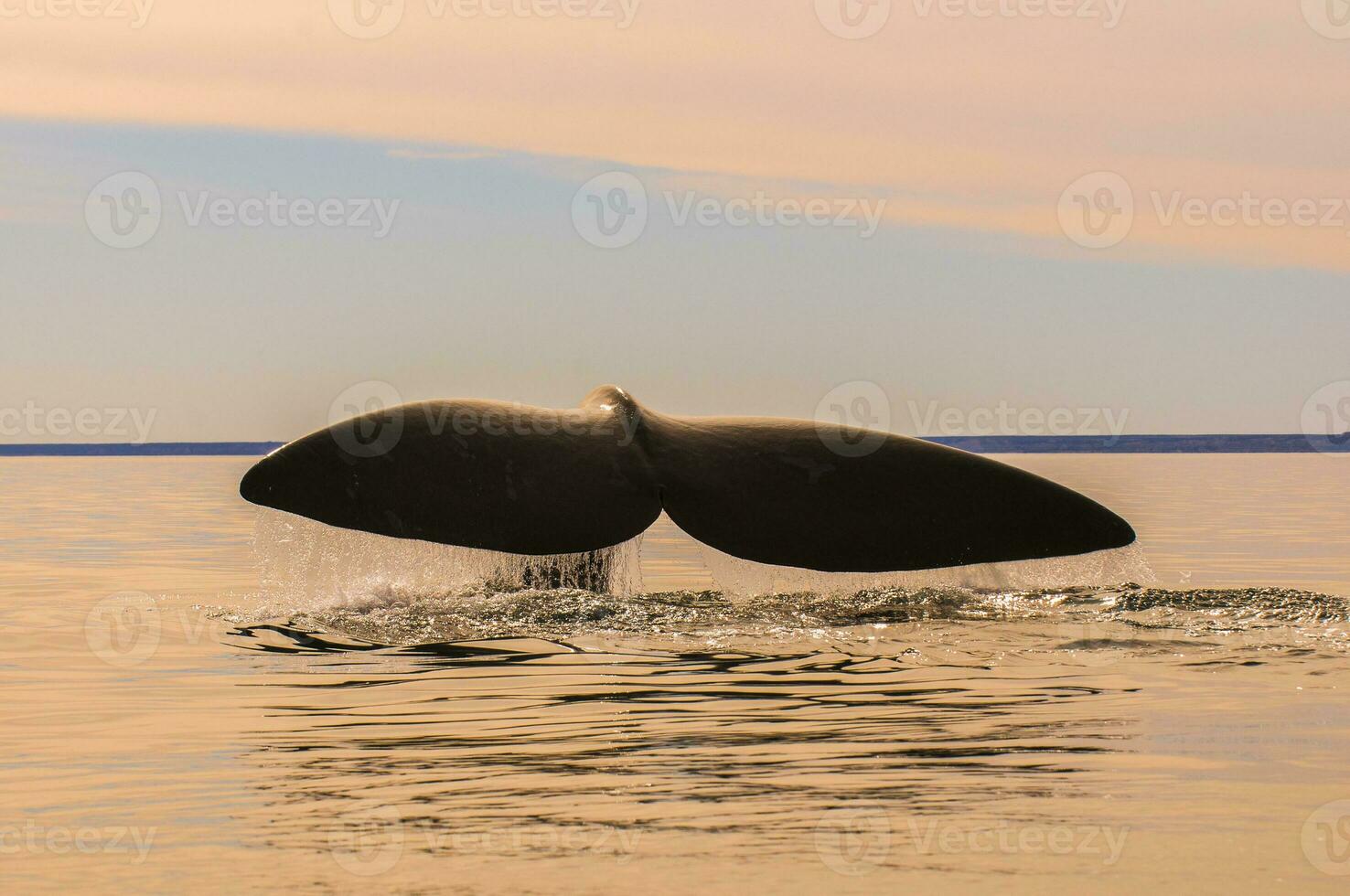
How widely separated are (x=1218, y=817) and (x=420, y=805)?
2595mm

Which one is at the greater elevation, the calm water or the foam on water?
the foam on water

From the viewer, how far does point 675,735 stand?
700 centimetres

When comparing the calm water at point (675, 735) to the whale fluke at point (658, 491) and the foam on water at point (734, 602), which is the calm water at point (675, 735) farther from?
the whale fluke at point (658, 491)

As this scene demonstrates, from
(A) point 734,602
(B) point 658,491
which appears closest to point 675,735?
(B) point 658,491

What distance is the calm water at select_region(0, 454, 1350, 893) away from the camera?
5.11m

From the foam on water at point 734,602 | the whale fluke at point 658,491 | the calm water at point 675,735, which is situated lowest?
the calm water at point 675,735

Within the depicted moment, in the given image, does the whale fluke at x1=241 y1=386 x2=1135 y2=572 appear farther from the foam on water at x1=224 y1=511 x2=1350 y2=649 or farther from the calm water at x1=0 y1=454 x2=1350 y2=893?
the calm water at x1=0 y1=454 x2=1350 y2=893

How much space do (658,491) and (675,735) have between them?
2.23 metres

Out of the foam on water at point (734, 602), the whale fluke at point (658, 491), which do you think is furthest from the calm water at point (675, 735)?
the whale fluke at point (658, 491)

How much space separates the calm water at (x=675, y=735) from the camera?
511 cm

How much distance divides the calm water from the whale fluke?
1.70 ft

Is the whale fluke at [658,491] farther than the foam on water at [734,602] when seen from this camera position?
No

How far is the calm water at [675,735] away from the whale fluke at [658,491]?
1.70 ft

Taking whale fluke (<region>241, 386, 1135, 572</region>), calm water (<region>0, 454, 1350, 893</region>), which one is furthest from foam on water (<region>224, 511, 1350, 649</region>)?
whale fluke (<region>241, 386, 1135, 572</region>)
